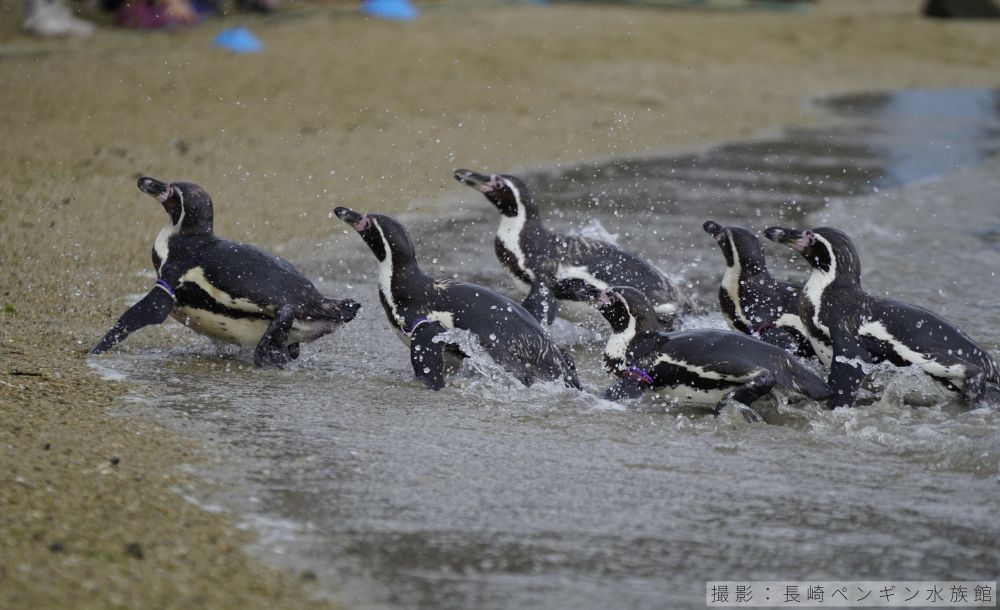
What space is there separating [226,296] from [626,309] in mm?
1573

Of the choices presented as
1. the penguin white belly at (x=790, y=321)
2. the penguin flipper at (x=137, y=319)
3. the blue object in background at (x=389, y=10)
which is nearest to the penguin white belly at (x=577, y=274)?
the penguin white belly at (x=790, y=321)

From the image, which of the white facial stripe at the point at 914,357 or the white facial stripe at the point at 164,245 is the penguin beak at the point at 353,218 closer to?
the white facial stripe at the point at 164,245

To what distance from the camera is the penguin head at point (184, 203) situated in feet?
17.7

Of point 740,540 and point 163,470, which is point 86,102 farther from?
point 740,540

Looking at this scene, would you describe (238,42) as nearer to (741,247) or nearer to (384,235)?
(384,235)

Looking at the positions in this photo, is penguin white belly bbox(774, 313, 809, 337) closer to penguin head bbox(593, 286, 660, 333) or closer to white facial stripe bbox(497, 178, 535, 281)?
penguin head bbox(593, 286, 660, 333)

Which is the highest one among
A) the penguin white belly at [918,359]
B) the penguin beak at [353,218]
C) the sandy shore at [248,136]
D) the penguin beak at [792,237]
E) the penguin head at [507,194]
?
the penguin beak at [792,237]

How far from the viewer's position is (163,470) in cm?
378

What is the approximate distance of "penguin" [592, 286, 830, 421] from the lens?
15.6 feet

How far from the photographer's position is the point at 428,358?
16.4 feet

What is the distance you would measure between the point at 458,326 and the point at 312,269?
1915mm

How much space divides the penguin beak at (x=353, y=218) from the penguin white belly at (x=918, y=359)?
6.72 ft

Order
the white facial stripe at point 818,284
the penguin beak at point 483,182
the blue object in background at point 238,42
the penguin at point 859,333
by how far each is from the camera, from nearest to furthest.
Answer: the penguin at point 859,333 < the white facial stripe at point 818,284 < the penguin beak at point 483,182 < the blue object in background at point 238,42

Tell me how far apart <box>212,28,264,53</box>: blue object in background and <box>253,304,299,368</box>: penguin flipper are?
8291mm
